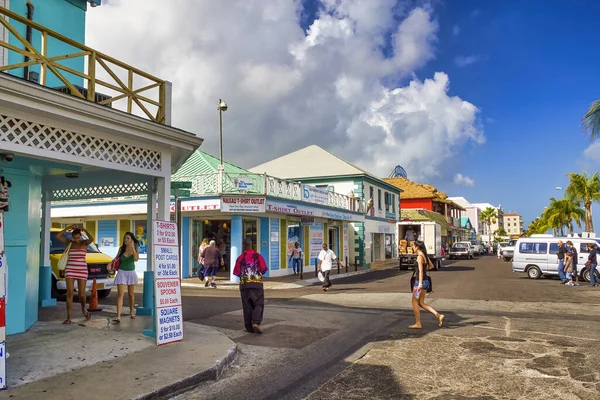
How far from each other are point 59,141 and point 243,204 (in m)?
13.9

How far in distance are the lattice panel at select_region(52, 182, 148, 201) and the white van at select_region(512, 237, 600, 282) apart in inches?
711

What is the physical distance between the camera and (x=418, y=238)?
104ft

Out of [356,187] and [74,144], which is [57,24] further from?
[356,187]

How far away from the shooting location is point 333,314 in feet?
37.3

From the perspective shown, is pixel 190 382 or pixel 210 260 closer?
pixel 190 382

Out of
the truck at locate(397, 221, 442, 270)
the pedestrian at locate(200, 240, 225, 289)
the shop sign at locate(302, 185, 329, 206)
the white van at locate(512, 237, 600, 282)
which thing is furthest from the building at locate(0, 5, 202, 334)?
the truck at locate(397, 221, 442, 270)

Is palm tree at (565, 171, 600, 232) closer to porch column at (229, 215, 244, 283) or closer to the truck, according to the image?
the truck

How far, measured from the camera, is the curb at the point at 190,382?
5328 mm

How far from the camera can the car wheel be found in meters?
22.1

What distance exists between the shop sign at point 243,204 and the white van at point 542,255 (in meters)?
12.0

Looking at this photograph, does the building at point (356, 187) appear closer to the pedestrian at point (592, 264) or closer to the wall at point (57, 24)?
the pedestrian at point (592, 264)

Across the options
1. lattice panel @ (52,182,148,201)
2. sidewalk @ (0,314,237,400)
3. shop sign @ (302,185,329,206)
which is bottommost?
sidewalk @ (0,314,237,400)

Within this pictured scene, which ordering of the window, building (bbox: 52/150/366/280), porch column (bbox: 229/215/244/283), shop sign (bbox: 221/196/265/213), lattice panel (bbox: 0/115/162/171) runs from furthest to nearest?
the window, porch column (bbox: 229/215/244/283), building (bbox: 52/150/366/280), shop sign (bbox: 221/196/265/213), lattice panel (bbox: 0/115/162/171)

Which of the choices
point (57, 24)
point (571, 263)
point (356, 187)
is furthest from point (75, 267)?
point (356, 187)
